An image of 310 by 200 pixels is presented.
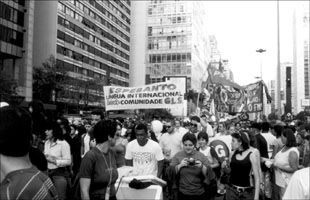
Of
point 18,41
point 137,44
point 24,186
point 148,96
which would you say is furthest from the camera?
point 137,44

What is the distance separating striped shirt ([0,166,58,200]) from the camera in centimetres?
201

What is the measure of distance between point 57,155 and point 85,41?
73.3 meters

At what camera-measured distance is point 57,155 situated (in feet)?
20.5

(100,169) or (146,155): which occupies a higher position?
(100,169)

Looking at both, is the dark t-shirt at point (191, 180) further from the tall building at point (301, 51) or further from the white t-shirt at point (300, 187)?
the tall building at point (301, 51)

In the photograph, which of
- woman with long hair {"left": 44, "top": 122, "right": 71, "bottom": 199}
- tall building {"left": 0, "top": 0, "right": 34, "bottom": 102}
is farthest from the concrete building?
woman with long hair {"left": 44, "top": 122, "right": 71, "bottom": 199}

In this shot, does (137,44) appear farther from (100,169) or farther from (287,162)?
(100,169)

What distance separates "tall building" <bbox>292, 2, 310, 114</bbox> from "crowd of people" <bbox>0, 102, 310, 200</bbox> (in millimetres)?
98252

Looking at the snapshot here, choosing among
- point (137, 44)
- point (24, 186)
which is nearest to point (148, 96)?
point (24, 186)

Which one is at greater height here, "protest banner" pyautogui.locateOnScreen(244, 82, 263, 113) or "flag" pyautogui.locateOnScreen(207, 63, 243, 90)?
"flag" pyautogui.locateOnScreen(207, 63, 243, 90)

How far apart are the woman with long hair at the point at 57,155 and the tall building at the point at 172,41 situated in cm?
7936

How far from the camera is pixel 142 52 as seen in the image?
351 ft

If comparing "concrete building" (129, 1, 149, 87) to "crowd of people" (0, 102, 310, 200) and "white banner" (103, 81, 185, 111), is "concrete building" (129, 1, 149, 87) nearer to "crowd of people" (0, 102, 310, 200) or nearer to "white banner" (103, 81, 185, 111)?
"white banner" (103, 81, 185, 111)

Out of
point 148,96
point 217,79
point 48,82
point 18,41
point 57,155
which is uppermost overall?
point 18,41
